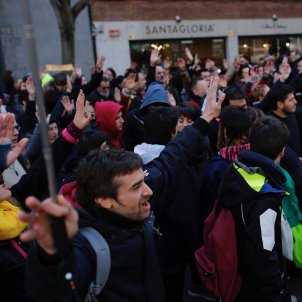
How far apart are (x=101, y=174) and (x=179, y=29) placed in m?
16.3

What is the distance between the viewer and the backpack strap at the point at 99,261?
1489mm

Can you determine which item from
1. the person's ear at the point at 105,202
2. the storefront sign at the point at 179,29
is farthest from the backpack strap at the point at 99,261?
the storefront sign at the point at 179,29

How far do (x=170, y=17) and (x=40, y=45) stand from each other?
5633 mm

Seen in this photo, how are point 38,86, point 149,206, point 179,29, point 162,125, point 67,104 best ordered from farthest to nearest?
point 179,29, point 67,104, point 162,125, point 149,206, point 38,86

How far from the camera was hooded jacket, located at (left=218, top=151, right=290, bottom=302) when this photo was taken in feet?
6.63

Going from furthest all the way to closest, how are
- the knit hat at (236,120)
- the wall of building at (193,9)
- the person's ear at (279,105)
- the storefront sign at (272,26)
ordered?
the storefront sign at (272,26)
the wall of building at (193,9)
the person's ear at (279,105)
the knit hat at (236,120)

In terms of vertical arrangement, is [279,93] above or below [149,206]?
above

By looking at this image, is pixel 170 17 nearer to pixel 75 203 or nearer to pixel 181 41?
pixel 181 41

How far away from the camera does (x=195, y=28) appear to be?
17.3m

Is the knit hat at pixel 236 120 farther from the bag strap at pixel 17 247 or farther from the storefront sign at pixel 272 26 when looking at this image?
the storefront sign at pixel 272 26

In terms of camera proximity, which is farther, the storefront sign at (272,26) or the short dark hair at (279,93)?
the storefront sign at (272,26)

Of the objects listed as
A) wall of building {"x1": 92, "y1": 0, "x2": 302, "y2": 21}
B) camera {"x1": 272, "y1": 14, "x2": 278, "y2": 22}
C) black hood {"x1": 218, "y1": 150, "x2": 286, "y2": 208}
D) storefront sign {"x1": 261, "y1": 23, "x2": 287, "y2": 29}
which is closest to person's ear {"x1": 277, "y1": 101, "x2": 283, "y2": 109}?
black hood {"x1": 218, "y1": 150, "x2": 286, "y2": 208}

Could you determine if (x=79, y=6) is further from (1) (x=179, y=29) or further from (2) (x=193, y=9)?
(2) (x=193, y=9)

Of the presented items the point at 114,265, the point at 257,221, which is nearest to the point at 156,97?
the point at 257,221
